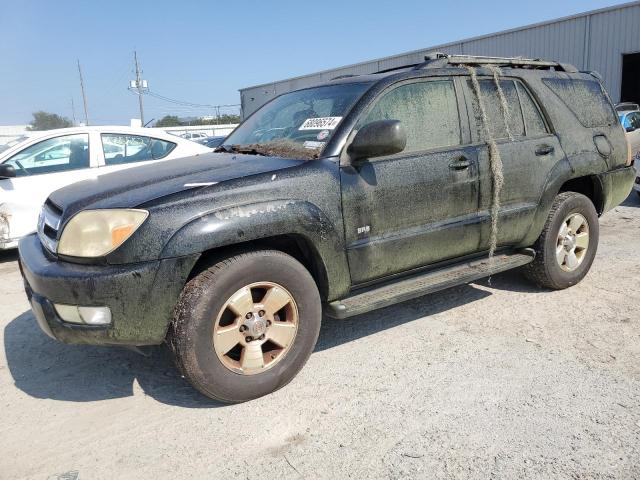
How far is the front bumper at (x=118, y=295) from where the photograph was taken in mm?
2543

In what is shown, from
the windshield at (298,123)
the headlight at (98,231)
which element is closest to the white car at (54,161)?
the windshield at (298,123)

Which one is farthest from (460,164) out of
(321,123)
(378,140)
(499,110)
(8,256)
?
(8,256)

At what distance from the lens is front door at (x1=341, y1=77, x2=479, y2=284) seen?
3182 mm

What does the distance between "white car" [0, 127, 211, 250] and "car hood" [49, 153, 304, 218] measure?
9.33 feet

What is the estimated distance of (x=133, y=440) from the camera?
259 centimetres

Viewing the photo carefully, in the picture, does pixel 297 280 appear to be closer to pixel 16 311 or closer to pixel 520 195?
pixel 520 195

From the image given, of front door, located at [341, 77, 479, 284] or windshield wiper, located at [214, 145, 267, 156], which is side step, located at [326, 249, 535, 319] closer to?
front door, located at [341, 77, 479, 284]

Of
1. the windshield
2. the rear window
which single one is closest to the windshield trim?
the windshield

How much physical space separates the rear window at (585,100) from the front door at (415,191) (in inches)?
48.0

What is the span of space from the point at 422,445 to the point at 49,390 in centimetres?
215

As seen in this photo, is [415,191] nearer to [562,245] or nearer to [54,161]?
[562,245]

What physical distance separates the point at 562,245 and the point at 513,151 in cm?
106

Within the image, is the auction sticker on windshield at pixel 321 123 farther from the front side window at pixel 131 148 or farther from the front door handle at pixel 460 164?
the front side window at pixel 131 148

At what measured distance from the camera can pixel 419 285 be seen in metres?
3.44
